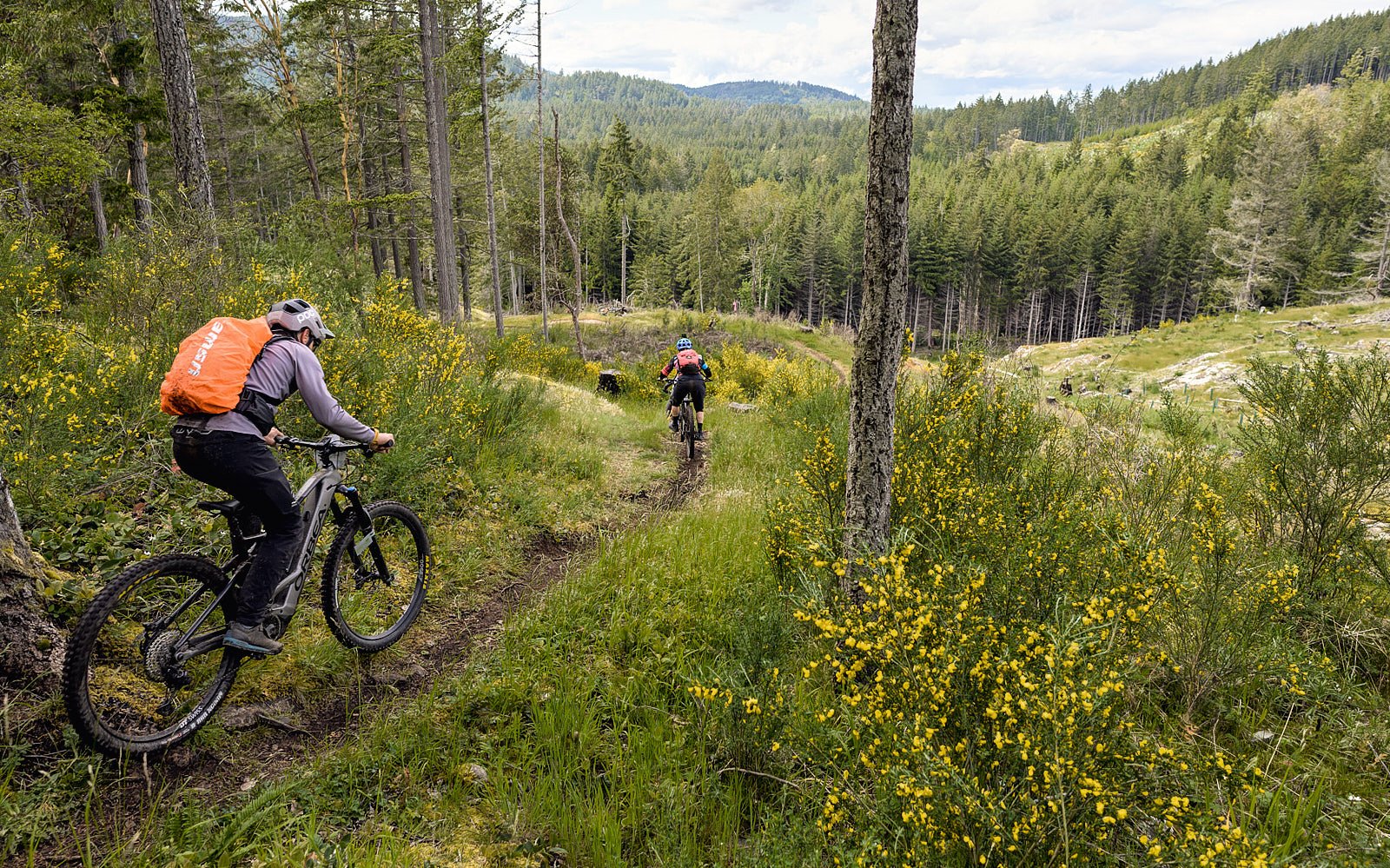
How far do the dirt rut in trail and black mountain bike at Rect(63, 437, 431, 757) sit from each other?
144mm

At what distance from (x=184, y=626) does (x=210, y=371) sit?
155cm

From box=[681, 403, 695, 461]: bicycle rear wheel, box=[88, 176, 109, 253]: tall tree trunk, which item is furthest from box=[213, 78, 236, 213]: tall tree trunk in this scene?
box=[681, 403, 695, 461]: bicycle rear wheel

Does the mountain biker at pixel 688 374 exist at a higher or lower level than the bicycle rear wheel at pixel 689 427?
higher

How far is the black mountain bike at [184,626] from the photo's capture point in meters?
2.95

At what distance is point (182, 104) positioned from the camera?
7.73 metres

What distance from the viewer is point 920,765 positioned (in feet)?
8.41

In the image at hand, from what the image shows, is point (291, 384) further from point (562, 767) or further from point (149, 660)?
point (562, 767)

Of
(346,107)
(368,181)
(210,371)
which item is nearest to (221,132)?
(368,181)

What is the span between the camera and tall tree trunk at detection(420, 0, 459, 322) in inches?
532

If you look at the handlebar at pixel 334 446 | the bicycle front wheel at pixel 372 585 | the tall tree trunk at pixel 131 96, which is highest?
the tall tree trunk at pixel 131 96

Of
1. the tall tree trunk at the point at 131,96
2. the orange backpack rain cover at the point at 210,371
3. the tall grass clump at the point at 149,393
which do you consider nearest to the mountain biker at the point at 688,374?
the tall grass clump at the point at 149,393

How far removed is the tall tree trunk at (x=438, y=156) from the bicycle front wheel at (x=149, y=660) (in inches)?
418

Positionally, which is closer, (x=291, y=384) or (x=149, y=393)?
(x=291, y=384)

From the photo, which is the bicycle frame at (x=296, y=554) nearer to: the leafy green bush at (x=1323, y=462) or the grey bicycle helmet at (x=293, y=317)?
the grey bicycle helmet at (x=293, y=317)
